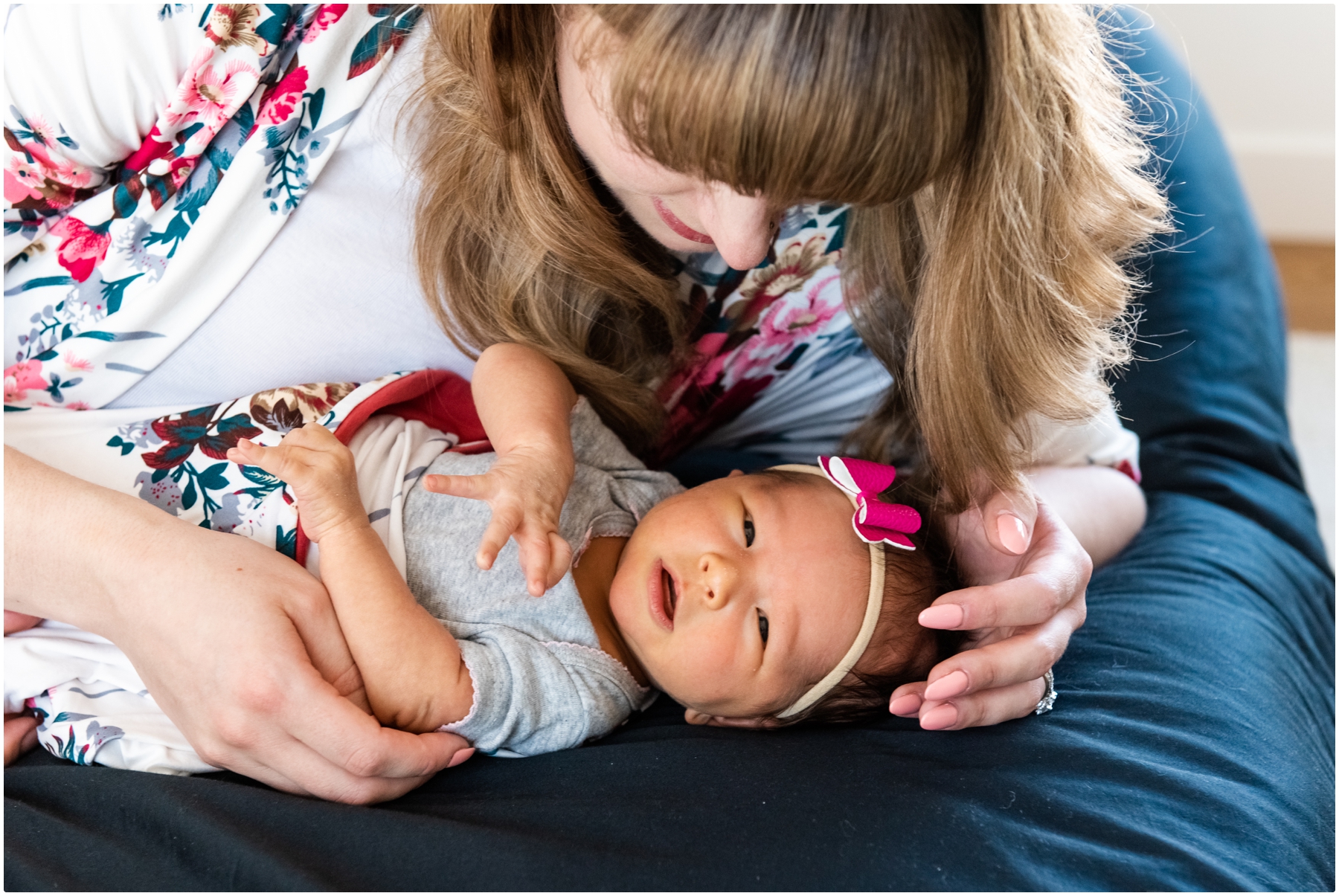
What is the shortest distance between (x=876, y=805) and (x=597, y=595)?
42 cm

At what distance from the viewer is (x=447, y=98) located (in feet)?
3.36

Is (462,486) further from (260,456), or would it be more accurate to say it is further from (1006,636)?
(1006,636)

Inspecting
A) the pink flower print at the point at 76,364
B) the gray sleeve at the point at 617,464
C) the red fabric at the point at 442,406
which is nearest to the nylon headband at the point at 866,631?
the gray sleeve at the point at 617,464

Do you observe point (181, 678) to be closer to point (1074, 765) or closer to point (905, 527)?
point (905, 527)

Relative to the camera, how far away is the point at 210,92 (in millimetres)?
1033

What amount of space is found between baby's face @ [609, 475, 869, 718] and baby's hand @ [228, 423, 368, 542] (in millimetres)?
327

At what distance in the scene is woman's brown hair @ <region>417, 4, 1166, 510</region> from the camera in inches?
28.6

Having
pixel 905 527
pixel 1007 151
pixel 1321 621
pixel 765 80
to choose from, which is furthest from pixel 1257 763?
pixel 765 80

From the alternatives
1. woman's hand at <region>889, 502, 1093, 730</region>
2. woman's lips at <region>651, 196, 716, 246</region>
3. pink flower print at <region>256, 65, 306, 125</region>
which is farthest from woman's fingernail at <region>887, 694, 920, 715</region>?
pink flower print at <region>256, 65, 306, 125</region>

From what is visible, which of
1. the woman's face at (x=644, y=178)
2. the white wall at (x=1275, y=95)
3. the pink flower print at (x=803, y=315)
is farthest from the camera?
the white wall at (x=1275, y=95)

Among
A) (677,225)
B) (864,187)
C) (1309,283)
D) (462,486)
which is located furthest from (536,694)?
(1309,283)

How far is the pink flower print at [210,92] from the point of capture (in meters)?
1.01

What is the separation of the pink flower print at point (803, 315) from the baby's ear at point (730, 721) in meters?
0.50

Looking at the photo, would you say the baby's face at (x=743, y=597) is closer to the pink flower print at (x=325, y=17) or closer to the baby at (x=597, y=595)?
the baby at (x=597, y=595)
